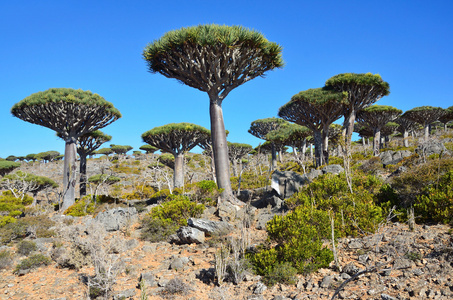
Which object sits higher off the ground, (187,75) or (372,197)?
(187,75)

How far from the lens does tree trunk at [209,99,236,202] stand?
1084cm

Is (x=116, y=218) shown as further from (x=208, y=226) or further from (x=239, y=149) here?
(x=239, y=149)

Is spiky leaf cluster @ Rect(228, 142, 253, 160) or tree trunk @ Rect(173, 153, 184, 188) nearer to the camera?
tree trunk @ Rect(173, 153, 184, 188)

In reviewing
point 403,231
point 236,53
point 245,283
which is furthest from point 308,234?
point 236,53

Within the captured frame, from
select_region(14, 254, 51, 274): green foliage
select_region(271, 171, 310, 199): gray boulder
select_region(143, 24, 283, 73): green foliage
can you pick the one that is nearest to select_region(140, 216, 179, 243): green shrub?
select_region(14, 254, 51, 274): green foliage

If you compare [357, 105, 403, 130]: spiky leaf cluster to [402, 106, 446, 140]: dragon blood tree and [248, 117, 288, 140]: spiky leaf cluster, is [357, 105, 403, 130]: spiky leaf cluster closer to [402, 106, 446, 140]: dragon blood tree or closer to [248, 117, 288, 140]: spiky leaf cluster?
[402, 106, 446, 140]: dragon blood tree

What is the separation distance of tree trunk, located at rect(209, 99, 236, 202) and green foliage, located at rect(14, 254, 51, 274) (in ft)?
19.7

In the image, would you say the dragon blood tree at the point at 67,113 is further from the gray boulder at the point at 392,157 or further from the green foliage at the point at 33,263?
the gray boulder at the point at 392,157

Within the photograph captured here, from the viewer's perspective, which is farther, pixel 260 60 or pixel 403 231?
pixel 260 60

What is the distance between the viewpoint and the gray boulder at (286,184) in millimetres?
10477

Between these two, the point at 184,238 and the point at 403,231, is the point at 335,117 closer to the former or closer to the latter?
the point at 403,231

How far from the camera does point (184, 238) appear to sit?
7461 mm

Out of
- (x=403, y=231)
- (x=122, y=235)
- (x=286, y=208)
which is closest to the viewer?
(x=403, y=231)

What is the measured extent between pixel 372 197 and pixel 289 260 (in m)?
4.13
